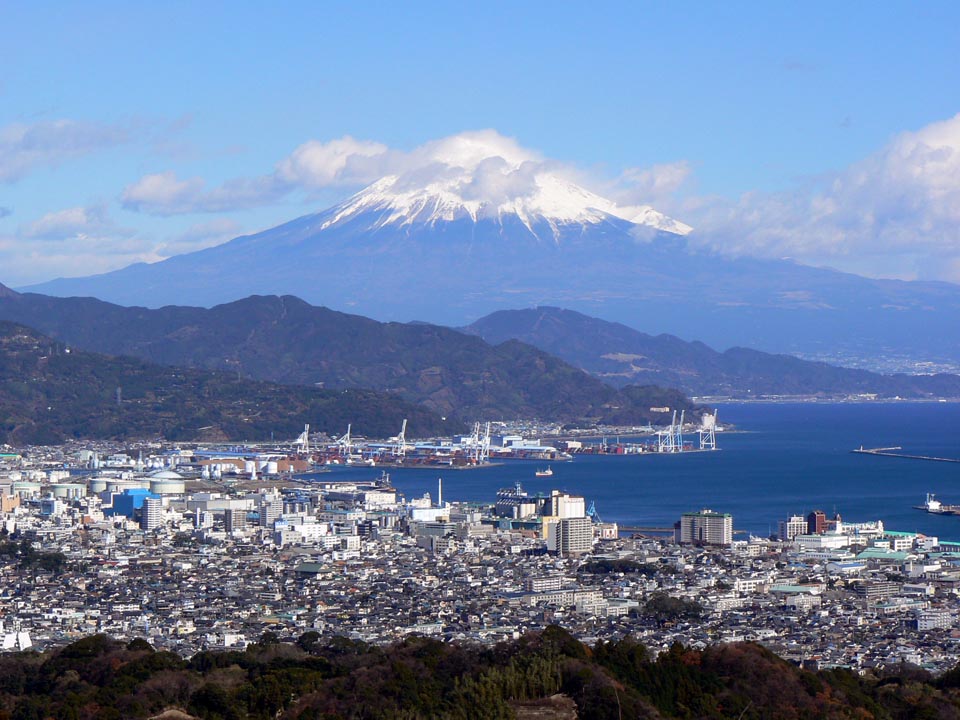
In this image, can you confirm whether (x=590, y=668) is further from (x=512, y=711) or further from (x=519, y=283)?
(x=519, y=283)

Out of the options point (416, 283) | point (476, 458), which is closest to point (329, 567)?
point (476, 458)

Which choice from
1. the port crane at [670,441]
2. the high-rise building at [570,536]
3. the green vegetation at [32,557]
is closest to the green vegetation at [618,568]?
the high-rise building at [570,536]

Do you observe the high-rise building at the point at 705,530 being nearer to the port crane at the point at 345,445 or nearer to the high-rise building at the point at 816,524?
the high-rise building at the point at 816,524

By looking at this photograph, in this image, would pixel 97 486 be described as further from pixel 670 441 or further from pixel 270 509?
pixel 670 441

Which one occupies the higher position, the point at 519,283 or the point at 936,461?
the point at 519,283

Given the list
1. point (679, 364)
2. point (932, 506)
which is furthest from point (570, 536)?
point (679, 364)

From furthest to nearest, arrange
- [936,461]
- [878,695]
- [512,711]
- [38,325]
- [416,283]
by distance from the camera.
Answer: [416,283] < [38,325] < [936,461] < [878,695] < [512,711]

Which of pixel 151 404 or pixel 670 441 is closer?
pixel 670 441
